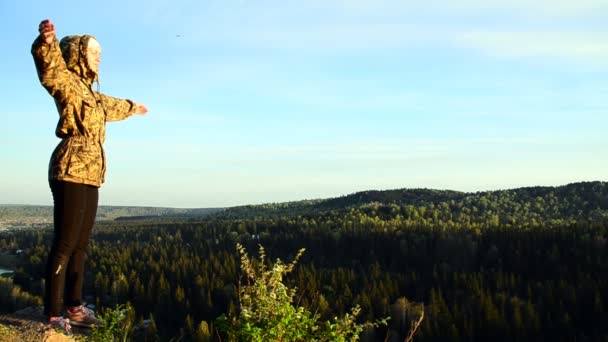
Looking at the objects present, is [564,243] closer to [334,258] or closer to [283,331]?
[334,258]

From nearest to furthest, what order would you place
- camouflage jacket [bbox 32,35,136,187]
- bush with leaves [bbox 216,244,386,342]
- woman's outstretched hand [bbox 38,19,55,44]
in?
bush with leaves [bbox 216,244,386,342]
woman's outstretched hand [bbox 38,19,55,44]
camouflage jacket [bbox 32,35,136,187]

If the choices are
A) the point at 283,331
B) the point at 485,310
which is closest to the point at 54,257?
the point at 283,331

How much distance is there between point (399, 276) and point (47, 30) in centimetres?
1779

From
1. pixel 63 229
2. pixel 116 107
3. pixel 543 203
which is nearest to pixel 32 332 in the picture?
pixel 63 229

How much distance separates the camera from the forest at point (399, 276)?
1505 centimetres

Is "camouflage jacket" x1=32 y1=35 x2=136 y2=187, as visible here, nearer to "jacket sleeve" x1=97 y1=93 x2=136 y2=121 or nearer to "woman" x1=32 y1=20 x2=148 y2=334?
"woman" x1=32 y1=20 x2=148 y2=334

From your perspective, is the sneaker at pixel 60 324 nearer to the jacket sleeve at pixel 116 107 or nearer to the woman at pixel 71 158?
the woman at pixel 71 158

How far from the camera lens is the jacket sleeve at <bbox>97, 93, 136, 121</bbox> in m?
8.55

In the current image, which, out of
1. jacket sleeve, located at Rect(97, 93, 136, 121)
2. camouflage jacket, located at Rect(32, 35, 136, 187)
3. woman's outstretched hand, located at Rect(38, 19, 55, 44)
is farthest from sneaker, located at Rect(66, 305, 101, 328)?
woman's outstretched hand, located at Rect(38, 19, 55, 44)

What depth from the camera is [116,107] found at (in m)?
8.76

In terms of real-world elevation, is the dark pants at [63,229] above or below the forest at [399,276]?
above

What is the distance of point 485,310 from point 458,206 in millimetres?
34318

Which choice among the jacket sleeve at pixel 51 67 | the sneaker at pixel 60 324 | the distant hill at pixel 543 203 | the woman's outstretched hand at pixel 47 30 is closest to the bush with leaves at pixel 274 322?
the sneaker at pixel 60 324

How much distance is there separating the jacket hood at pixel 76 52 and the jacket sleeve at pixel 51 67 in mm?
400
